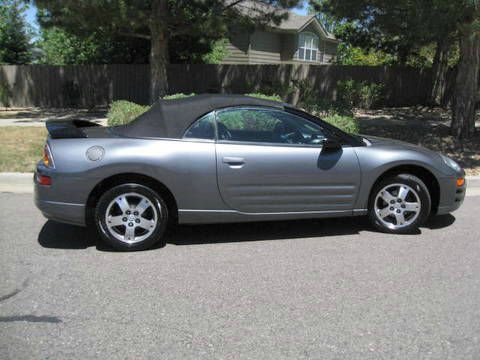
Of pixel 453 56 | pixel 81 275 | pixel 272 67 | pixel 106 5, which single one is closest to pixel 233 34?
pixel 106 5

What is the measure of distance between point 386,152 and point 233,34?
10.6 metres

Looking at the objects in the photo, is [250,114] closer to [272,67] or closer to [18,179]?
[18,179]

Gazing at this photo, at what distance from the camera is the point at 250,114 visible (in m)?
5.13

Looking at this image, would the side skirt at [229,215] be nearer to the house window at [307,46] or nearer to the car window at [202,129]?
the car window at [202,129]

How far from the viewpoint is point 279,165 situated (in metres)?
4.88

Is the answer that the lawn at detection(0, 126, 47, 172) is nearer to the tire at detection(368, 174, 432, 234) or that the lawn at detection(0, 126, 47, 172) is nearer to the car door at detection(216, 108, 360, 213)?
the car door at detection(216, 108, 360, 213)

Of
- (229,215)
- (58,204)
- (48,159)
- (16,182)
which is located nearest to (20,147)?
(16,182)

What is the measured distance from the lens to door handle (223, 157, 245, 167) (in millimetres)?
4773

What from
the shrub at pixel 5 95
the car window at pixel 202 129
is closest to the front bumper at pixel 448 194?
the car window at pixel 202 129

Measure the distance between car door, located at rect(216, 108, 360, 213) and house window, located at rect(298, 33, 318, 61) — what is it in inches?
1126

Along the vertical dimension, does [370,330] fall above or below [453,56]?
below

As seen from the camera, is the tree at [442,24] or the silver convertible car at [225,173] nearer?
the silver convertible car at [225,173]

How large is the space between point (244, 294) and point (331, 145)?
1.90 meters

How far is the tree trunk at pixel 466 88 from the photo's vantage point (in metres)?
10.3
